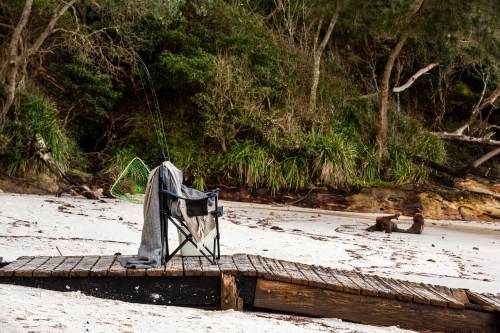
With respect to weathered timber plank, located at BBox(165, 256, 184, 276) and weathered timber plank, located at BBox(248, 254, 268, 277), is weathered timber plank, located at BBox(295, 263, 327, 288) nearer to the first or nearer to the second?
weathered timber plank, located at BBox(248, 254, 268, 277)

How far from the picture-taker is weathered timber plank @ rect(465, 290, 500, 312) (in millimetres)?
6496

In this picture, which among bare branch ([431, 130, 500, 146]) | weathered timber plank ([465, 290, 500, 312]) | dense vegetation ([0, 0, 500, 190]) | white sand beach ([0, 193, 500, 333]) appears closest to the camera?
white sand beach ([0, 193, 500, 333])

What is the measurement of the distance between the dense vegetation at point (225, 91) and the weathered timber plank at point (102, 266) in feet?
30.5

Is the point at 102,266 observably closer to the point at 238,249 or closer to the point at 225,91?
the point at 238,249

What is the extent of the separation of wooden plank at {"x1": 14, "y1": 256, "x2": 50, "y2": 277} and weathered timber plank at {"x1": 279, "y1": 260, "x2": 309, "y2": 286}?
2.24 meters

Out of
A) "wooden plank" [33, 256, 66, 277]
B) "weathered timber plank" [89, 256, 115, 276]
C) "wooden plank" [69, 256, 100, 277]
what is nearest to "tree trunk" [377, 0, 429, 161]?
"weathered timber plank" [89, 256, 115, 276]

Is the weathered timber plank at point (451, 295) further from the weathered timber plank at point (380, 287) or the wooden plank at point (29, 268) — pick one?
the wooden plank at point (29, 268)

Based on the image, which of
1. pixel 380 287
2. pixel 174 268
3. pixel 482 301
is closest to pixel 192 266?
pixel 174 268

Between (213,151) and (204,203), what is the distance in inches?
493

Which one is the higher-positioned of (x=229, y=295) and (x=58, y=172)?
(x=58, y=172)

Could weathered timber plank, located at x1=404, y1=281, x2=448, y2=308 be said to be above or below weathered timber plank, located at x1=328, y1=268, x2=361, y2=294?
below

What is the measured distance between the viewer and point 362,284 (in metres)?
6.70

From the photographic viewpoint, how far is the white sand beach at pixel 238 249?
539 centimetres

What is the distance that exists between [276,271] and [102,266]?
1.56 m
